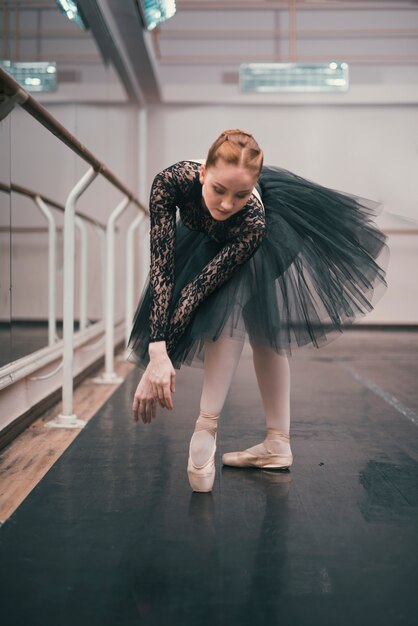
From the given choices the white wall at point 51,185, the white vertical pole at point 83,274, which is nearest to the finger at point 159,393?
the white wall at point 51,185

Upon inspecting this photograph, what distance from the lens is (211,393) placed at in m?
1.52

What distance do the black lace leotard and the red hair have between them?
10 cm

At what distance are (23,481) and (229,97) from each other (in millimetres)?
5584

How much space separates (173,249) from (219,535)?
54cm

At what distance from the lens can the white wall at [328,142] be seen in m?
6.75

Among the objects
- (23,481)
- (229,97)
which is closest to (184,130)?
(229,97)

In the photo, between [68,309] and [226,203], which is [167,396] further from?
[68,309]

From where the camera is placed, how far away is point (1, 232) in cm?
193

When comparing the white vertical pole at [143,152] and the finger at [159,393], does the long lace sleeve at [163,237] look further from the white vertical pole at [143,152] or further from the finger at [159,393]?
the white vertical pole at [143,152]

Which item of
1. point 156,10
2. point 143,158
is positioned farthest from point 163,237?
point 143,158

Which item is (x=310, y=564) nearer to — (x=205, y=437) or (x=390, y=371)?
(x=205, y=437)

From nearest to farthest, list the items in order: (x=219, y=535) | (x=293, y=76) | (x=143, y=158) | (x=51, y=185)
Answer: (x=219, y=535), (x=51, y=185), (x=293, y=76), (x=143, y=158)

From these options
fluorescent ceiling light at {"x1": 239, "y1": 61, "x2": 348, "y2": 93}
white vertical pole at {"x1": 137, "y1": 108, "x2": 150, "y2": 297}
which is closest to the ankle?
fluorescent ceiling light at {"x1": 239, "y1": 61, "x2": 348, "y2": 93}

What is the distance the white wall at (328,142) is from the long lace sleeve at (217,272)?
5.44 m
